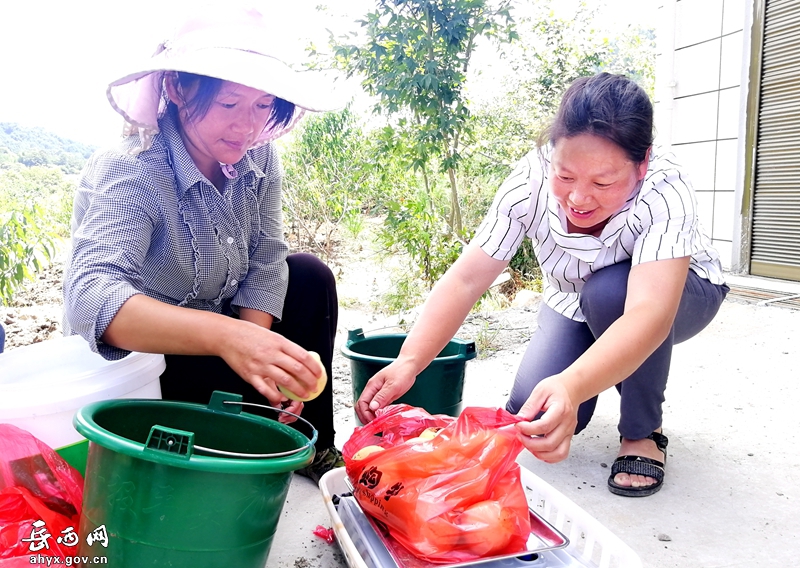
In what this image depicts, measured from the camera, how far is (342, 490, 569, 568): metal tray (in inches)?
46.8

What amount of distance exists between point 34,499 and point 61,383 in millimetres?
227

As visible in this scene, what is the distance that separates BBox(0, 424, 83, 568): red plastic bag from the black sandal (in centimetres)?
128

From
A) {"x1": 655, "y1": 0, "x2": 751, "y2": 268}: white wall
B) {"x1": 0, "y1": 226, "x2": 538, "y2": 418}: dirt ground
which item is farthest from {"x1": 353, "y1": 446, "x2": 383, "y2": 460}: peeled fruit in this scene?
{"x1": 655, "y1": 0, "x2": 751, "y2": 268}: white wall

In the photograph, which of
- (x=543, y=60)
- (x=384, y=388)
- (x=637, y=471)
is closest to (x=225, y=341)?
(x=384, y=388)

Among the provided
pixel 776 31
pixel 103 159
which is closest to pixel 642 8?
pixel 776 31

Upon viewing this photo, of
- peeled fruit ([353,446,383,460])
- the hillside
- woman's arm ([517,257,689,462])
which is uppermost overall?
the hillside

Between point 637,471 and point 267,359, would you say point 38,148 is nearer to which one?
point 267,359

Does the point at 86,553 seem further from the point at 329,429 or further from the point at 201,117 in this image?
the point at 201,117

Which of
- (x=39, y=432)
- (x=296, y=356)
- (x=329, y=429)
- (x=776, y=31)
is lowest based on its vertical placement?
(x=329, y=429)

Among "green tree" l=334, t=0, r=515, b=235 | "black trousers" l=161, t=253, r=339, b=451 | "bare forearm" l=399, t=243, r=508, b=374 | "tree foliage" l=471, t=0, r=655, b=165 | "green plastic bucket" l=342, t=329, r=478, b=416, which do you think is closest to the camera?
"bare forearm" l=399, t=243, r=508, b=374

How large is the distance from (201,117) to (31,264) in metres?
2.04

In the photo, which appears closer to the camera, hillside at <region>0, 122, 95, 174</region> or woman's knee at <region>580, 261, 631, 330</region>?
woman's knee at <region>580, 261, 631, 330</region>

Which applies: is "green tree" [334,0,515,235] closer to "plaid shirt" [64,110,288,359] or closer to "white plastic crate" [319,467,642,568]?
"plaid shirt" [64,110,288,359]

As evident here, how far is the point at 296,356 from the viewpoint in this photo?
1.21 metres
